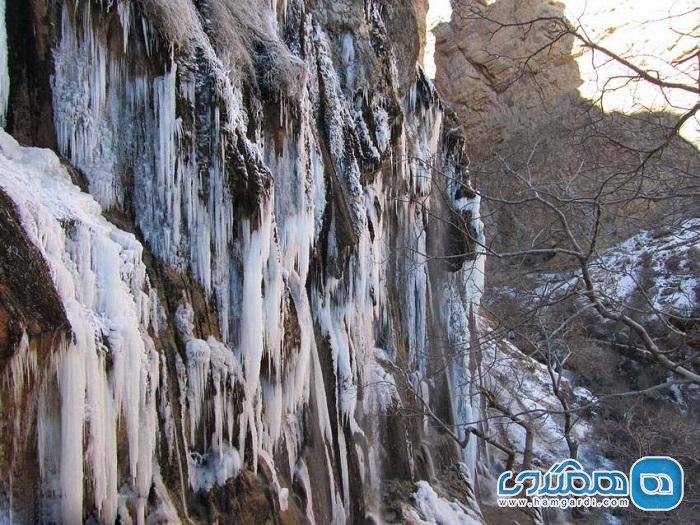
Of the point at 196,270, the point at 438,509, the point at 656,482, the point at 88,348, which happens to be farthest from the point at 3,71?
the point at 438,509

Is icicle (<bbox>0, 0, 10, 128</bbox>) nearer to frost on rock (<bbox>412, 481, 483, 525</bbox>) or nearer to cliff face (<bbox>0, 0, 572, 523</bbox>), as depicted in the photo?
cliff face (<bbox>0, 0, 572, 523</bbox>)

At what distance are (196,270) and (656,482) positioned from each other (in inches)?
186

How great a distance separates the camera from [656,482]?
610cm

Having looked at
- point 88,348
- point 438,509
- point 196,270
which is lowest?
point 438,509

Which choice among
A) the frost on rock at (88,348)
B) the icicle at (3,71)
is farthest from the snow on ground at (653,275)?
the icicle at (3,71)

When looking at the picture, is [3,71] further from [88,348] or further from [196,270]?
[88,348]

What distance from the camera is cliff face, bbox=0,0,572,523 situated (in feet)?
12.0

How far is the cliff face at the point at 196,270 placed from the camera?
144 inches

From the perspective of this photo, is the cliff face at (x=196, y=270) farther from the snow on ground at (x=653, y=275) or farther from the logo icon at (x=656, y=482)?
the logo icon at (x=656, y=482)

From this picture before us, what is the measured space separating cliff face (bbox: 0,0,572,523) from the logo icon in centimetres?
177

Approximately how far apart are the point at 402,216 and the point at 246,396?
27.3 ft

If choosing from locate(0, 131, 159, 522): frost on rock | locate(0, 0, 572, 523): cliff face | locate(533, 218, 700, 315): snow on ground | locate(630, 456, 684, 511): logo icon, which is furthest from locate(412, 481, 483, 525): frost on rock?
locate(0, 131, 159, 522): frost on rock

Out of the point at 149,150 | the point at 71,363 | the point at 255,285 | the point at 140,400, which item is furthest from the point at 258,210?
the point at 71,363

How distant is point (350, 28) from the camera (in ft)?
36.6
